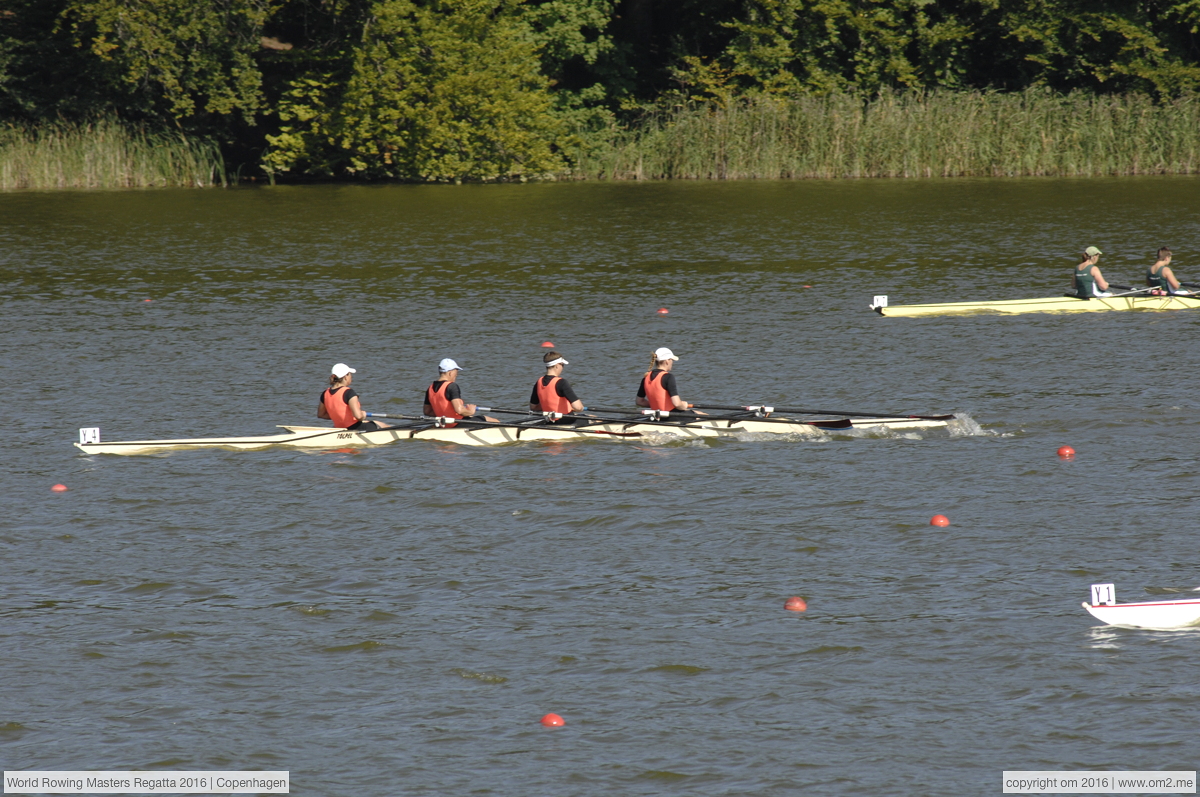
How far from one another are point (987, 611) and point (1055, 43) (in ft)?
122

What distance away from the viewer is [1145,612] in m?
8.59

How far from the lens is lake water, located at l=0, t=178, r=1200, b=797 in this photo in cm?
757

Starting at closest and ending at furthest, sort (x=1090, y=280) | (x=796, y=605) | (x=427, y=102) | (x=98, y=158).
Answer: (x=796, y=605)
(x=1090, y=280)
(x=98, y=158)
(x=427, y=102)

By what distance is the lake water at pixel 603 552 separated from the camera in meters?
7.57

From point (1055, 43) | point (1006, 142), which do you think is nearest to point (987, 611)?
point (1006, 142)

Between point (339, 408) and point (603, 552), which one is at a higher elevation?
point (339, 408)

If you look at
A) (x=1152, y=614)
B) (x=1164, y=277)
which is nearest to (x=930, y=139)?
(x=1164, y=277)

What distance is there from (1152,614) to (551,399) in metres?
6.93

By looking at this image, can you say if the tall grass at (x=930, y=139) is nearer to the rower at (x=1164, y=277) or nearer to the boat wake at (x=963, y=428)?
the rower at (x=1164, y=277)

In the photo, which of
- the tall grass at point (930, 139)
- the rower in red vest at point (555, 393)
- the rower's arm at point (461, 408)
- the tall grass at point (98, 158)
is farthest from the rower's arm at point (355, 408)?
the tall grass at point (98, 158)

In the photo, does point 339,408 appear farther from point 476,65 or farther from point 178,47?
point 178,47

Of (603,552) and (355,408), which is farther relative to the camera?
(355,408)

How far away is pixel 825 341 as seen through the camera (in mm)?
18906

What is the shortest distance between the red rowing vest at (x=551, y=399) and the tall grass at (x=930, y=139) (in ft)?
83.9
